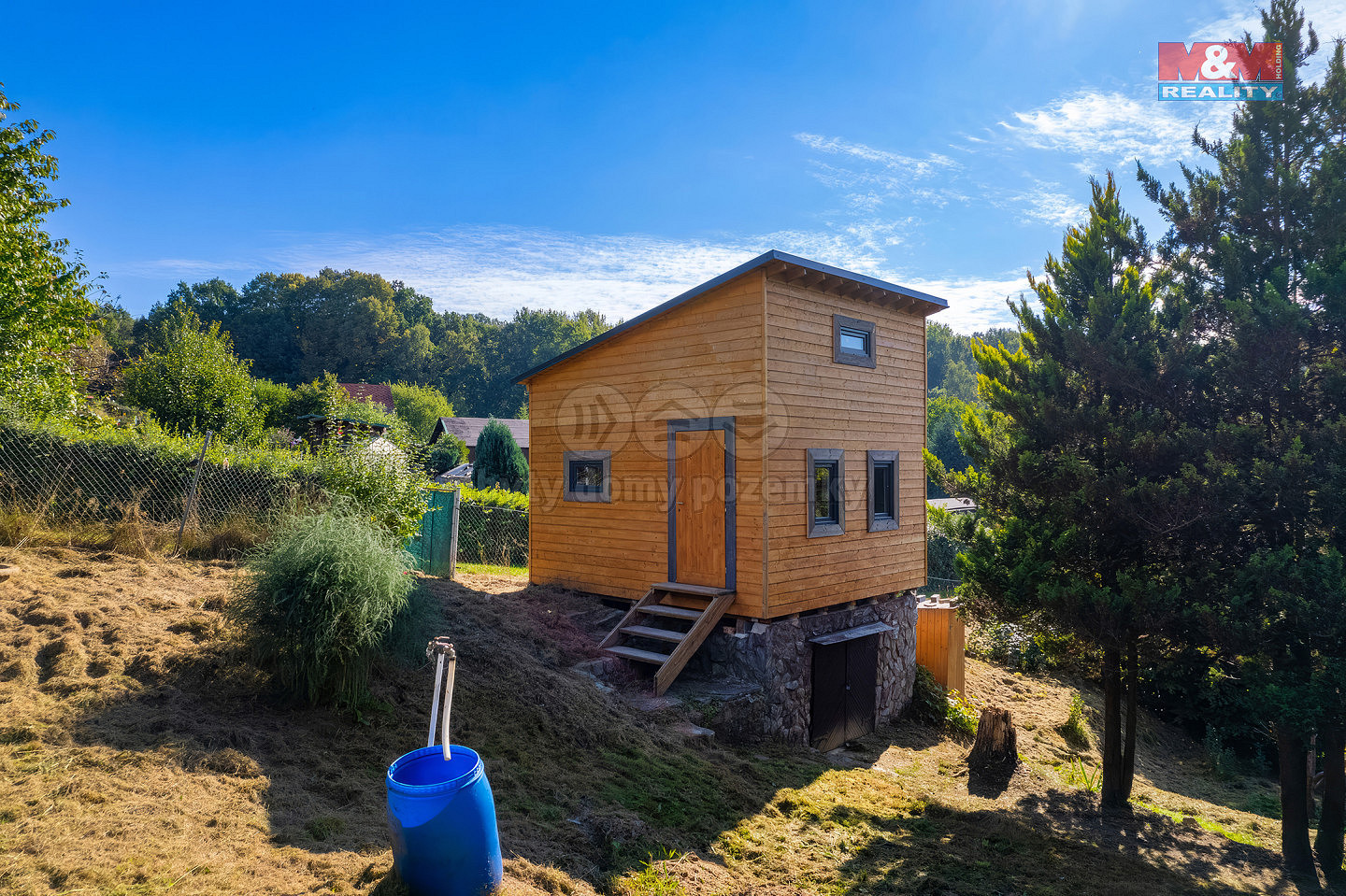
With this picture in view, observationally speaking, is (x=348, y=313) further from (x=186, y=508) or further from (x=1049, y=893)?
(x=1049, y=893)

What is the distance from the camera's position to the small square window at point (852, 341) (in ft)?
34.4

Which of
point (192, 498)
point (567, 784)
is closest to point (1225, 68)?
point (567, 784)

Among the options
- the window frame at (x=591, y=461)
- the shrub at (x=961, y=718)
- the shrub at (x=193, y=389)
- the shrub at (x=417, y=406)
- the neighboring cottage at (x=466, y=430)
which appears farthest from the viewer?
the shrub at (x=417, y=406)

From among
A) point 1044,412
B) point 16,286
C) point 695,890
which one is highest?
point 16,286

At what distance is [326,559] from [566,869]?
300cm

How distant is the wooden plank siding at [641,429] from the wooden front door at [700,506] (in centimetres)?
29

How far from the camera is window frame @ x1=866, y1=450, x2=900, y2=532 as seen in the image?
11.2 m

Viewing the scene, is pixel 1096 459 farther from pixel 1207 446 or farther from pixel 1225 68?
pixel 1225 68

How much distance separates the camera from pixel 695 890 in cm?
481

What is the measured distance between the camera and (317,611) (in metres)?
5.57

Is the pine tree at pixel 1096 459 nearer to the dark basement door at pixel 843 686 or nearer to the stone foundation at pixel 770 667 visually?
the dark basement door at pixel 843 686

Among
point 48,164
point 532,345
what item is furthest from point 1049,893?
point 532,345

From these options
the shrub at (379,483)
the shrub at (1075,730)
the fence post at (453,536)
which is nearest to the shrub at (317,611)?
the shrub at (379,483)

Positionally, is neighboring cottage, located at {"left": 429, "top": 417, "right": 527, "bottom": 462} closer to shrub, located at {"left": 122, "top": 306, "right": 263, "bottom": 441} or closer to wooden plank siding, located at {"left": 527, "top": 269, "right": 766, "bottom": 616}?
shrub, located at {"left": 122, "top": 306, "right": 263, "bottom": 441}
